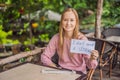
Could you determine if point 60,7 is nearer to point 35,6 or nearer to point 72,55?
point 35,6

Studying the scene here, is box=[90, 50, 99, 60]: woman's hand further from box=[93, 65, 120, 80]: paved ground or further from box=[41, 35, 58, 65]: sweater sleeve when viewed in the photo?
box=[93, 65, 120, 80]: paved ground

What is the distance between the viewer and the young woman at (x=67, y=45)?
306 cm

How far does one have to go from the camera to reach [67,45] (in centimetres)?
314

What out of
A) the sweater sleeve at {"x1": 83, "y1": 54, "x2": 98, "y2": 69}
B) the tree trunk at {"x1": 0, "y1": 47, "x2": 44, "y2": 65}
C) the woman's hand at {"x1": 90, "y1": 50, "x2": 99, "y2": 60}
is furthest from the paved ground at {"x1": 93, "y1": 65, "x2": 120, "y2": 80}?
the woman's hand at {"x1": 90, "y1": 50, "x2": 99, "y2": 60}

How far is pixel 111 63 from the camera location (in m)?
4.76

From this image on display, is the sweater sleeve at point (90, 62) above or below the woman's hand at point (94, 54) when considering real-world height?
below

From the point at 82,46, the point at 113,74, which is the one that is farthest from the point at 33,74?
the point at 113,74

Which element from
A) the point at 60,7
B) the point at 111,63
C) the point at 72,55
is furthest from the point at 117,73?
the point at 60,7

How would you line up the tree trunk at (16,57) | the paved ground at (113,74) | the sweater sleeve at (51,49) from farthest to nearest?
the paved ground at (113,74) → the tree trunk at (16,57) → the sweater sleeve at (51,49)

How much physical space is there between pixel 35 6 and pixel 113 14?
10.6 ft

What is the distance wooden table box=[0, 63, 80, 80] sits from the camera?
2548mm

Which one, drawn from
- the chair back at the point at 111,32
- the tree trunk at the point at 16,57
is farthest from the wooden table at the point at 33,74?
the chair back at the point at 111,32

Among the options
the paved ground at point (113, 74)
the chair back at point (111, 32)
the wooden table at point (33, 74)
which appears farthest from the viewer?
the chair back at point (111, 32)

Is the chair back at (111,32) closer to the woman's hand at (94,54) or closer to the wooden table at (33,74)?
the woman's hand at (94,54)
